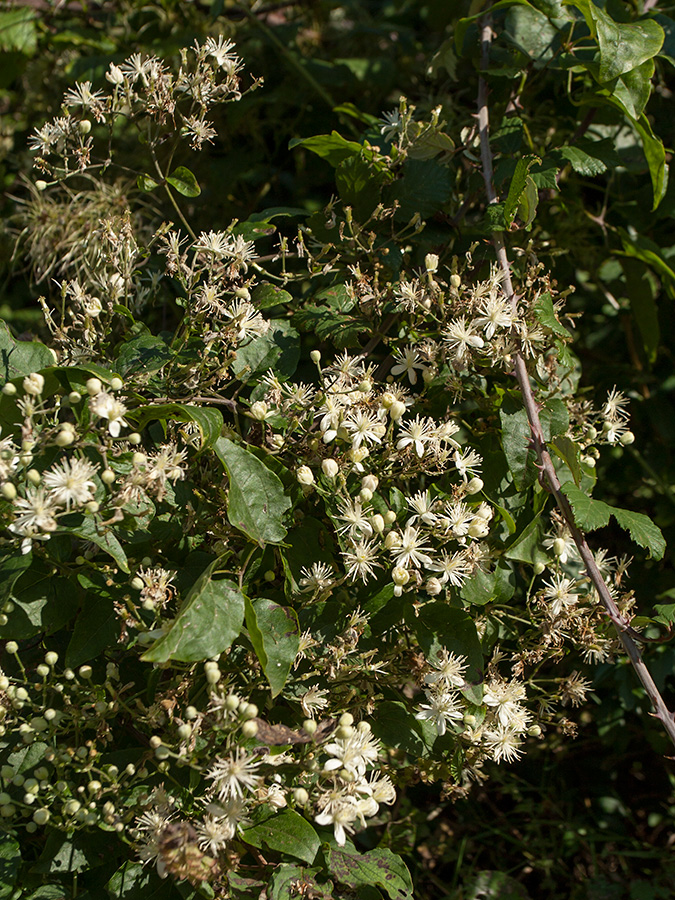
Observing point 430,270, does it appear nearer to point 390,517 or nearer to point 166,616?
point 390,517

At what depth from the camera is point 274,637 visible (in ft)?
3.38

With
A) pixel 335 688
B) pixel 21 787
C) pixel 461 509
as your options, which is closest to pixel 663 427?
pixel 461 509

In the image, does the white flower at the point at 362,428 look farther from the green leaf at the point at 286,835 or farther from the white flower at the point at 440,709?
the green leaf at the point at 286,835

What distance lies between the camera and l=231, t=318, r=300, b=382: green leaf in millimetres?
1255

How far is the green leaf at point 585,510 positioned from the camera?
1.11 meters

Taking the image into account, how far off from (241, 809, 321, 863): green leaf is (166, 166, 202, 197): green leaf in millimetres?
984

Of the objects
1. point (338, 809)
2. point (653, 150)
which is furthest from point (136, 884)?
point (653, 150)

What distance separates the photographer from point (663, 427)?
1.85 meters

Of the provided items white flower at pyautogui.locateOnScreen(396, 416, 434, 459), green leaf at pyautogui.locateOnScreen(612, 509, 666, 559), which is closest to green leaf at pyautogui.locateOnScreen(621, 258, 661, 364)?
green leaf at pyautogui.locateOnScreen(612, 509, 666, 559)

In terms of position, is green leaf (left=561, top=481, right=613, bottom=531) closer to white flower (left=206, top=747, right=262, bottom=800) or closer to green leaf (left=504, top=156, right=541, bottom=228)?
green leaf (left=504, top=156, right=541, bottom=228)

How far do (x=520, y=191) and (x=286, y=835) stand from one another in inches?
39.9

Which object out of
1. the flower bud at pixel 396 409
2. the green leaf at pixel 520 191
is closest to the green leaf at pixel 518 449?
the flower bud at pixel 396 409

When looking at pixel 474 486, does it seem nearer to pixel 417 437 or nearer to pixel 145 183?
pixel 417 437

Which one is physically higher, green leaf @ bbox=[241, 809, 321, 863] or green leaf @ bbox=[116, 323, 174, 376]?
green leaf @ bbox=[116, 323, 174, 376]
